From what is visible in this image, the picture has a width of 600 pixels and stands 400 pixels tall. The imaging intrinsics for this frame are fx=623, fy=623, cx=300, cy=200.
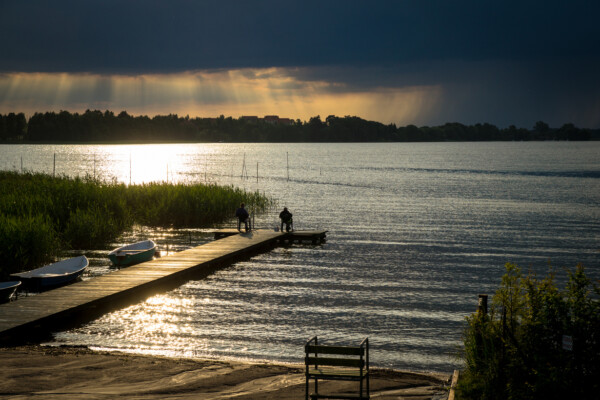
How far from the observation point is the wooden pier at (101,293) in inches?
675

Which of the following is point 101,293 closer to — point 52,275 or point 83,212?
point 52,275

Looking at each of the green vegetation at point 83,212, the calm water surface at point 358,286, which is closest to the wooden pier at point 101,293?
the calm water surface at point 358,286

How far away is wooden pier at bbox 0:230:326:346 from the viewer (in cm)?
1716

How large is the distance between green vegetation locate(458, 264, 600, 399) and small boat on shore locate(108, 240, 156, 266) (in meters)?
21.6

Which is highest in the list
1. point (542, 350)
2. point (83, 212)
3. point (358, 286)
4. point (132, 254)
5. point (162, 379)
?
point (83, 212)

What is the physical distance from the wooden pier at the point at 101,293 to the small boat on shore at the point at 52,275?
4.26 feet

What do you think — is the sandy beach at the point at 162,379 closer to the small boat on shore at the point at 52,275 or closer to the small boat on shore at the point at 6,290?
the small boat on shore at the point at 6,290

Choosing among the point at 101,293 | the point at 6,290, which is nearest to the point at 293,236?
the point at 101,293

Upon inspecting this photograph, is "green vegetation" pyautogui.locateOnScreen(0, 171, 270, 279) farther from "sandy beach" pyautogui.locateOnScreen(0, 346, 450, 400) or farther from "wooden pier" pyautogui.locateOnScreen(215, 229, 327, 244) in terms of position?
"sandy beach" pyautogui.locateOnScreen(0, 346, 450, 400)

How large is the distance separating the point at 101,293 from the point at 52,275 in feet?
11.6

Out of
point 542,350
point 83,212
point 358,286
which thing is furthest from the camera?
point 83,212

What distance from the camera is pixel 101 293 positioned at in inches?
829

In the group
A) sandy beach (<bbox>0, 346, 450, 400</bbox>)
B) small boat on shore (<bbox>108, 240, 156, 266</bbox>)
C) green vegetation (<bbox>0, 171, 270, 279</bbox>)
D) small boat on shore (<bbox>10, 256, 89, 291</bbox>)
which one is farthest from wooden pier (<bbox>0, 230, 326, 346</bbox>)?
green vegetation (<bbox>0, 171, 270, 279</bbox>)

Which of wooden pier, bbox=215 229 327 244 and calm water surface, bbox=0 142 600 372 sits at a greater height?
wooden pier, bbox=215 229 327 244
